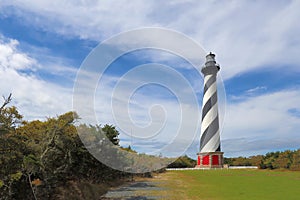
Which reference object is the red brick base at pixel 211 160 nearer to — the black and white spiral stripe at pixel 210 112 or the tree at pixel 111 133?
the black and white spiral stripe at pixel 210 112

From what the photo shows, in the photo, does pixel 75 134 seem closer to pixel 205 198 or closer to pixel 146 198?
pixel 146 198

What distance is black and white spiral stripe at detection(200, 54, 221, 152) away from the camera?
57.4 m

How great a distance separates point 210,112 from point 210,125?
122 inches

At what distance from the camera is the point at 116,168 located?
27.2m

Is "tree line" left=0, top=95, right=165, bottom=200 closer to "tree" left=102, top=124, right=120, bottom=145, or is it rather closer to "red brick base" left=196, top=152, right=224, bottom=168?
"tree" left=102, top=124, right=120, bottom=145

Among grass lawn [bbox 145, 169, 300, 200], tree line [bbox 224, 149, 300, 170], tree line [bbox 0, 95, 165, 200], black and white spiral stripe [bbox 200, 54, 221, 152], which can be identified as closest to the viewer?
tree line [bbox 0, 95, 165, 200]

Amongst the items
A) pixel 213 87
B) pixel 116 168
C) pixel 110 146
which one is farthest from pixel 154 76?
pixel 213 87

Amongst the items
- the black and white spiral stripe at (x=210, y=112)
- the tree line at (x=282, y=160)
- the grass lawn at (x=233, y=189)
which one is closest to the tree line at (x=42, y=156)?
the grass lawn at (x=233, y=189)

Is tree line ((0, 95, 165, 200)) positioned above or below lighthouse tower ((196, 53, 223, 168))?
below

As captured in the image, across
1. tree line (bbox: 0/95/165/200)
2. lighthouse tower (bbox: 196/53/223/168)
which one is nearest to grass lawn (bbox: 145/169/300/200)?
tree line (bbox: 0/95/165/200)

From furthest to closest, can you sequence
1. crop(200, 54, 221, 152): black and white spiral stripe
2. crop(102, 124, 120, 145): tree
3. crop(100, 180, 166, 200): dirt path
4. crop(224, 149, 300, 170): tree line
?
crop(200, 54, 221, 152): black and white spiral stripe, crop(224, 149, 300, 170): tree line, crop(102, 124, 120, 145): tree, crop(100, 180, 166, 200): dirt path

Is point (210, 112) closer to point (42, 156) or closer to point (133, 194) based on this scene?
point (133, 194)

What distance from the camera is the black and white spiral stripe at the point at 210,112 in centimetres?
5741

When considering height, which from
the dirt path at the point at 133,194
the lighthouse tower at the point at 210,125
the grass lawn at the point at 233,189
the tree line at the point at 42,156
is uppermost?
the lighthouse tower at the point at 210,125
